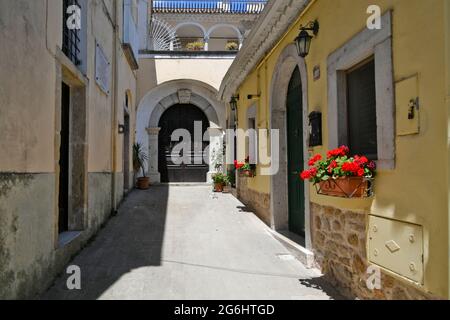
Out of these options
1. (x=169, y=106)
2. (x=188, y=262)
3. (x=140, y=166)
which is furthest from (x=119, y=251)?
(x=169, y=106)

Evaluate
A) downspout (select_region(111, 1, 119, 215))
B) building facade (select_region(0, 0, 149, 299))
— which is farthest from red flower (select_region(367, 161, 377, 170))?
downspout (select_region(111, 1, 119, 215))

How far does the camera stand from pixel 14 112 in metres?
2.88

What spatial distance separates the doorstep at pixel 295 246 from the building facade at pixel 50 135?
2.89 meters

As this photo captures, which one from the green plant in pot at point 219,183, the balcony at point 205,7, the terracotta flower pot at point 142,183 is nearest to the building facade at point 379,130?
the green plant in pot at point 219,183

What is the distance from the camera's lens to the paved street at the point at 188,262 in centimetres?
367

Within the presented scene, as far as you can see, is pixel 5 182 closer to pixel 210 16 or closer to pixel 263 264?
pixel 263 264

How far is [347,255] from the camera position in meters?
3.56

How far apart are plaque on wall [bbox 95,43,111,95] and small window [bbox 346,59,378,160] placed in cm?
399

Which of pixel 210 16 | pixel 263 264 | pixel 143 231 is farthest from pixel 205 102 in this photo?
pixel 263 264

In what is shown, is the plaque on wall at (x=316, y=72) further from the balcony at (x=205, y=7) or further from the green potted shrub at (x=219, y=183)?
the balcony at (x=205, y=7)

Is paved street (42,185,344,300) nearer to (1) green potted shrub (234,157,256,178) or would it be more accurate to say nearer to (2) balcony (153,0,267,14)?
(1) green potted shrub (234,157,256,178)
